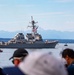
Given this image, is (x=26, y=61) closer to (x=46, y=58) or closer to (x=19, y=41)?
(x=46, y=58)

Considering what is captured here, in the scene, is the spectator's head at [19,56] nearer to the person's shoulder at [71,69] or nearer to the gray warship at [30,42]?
the person's shoulder at [71,69]

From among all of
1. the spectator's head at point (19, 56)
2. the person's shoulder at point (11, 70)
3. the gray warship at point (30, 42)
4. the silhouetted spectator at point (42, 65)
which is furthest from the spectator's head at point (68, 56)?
the gray warship at point (30, 42)

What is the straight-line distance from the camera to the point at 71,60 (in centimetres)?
554

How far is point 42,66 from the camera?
276cm

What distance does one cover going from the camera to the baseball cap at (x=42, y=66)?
9.02 ft

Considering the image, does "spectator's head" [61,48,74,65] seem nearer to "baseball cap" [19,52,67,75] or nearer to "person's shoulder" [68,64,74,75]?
"person's shoulder" [68,64,74,75]

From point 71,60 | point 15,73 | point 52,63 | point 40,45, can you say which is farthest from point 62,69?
point 40,45

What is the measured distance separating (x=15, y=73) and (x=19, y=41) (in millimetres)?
95777

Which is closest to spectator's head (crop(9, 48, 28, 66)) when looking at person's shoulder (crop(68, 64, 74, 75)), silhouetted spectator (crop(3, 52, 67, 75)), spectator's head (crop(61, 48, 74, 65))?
person's shoulder (crop(68, 64, 74, 75))

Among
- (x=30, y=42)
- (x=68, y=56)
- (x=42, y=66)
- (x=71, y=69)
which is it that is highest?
(x=42, y=66)

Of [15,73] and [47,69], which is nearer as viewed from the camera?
[47,69]

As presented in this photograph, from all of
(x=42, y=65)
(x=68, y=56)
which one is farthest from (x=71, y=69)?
(x=42, y=65)

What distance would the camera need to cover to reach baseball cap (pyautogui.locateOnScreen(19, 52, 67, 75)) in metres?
2.75

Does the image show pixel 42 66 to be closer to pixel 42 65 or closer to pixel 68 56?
pixel 42 65
